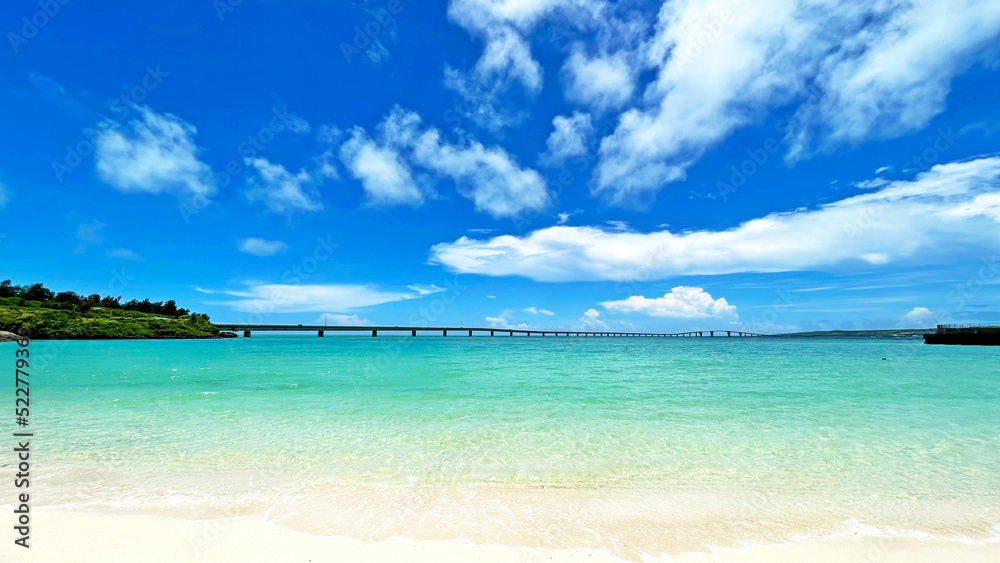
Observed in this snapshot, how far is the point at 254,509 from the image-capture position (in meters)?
6.36

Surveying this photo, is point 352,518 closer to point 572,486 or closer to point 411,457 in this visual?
point 411,457

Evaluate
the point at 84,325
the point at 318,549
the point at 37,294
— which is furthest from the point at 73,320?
the point at 318,549

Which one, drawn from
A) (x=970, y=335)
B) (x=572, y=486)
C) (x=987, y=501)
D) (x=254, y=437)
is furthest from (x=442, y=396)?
(x=970, y=335)

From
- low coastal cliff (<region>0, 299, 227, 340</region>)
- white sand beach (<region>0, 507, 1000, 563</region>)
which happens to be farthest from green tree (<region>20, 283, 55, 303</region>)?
white sand beach (<region>0, 507, 1000, 563</region>)

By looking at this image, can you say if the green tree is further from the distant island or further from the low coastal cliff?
the low coastal cliff

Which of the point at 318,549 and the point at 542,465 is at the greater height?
the point at 318,549

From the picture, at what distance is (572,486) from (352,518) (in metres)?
3.75

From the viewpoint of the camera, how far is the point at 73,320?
308ft

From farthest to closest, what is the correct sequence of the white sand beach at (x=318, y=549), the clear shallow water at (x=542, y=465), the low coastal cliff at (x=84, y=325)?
the low coastal cliff at (x=84, y=325) < the clear shallow water at (x=542, y=465) < the white sand beach at (x=318, y=549)

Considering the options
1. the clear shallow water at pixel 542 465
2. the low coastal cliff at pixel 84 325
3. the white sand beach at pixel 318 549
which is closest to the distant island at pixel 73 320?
the low coastal cliff at pixel 84 325

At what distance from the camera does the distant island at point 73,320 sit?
8612 centimetres

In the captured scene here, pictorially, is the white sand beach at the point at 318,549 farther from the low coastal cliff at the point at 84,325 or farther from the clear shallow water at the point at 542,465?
the low coastal cliff at the point at 84,325

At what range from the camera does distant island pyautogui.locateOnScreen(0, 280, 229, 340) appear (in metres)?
86.1

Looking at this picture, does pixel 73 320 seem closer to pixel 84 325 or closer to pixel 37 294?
pixel 84 325
